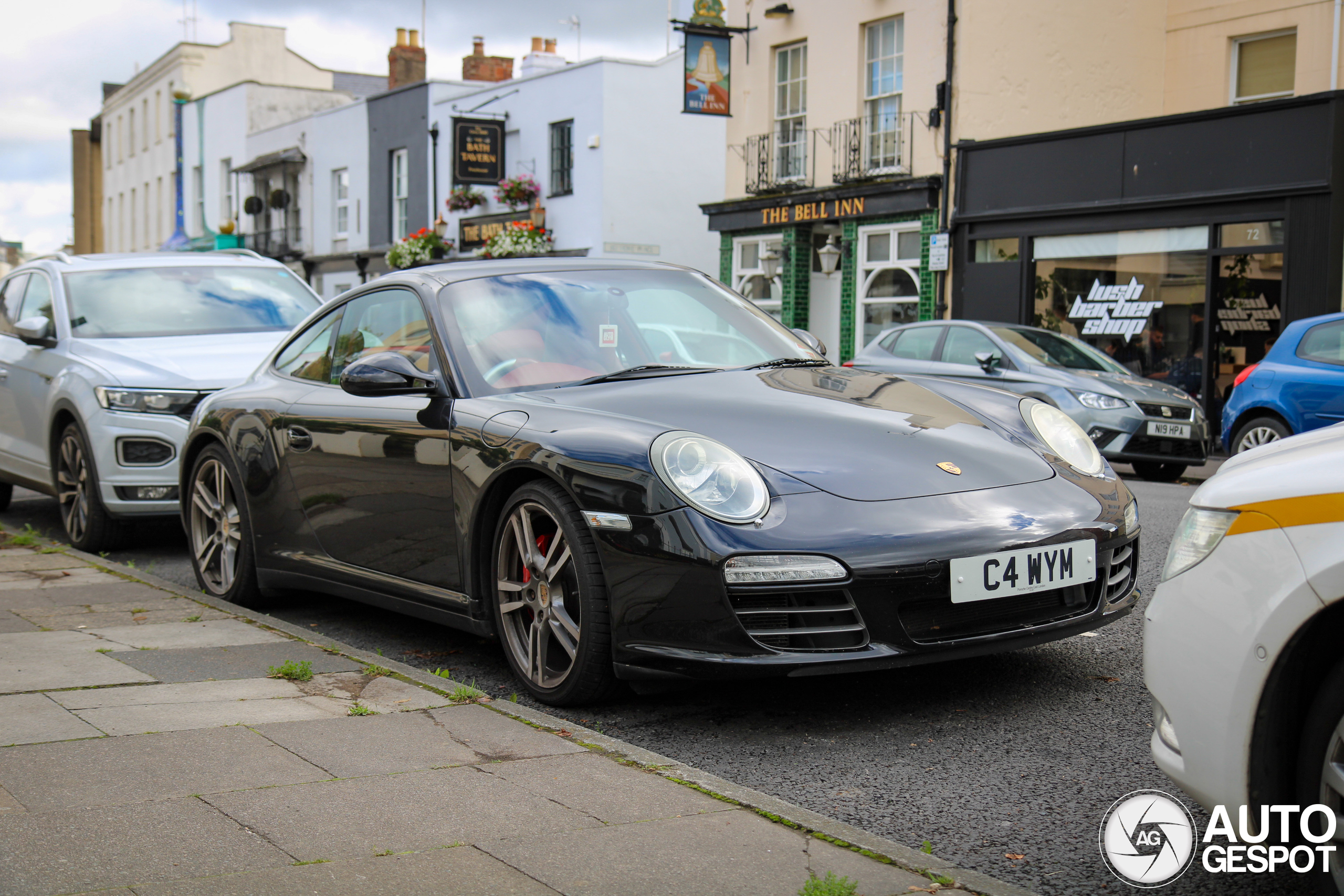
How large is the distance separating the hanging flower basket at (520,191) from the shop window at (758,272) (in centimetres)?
571

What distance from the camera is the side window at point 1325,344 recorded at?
11.2 metres

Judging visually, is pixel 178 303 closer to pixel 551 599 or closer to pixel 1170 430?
pixel 551 599

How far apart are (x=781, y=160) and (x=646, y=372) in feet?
65.2

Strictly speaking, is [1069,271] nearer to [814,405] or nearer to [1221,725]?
[814,405]

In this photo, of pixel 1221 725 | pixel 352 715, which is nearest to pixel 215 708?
pixel 352 715

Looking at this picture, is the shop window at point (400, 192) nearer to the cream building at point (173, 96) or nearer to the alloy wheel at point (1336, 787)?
the cream building at point (173, 96)

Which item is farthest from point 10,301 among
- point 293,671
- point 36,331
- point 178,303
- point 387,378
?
point 293,671

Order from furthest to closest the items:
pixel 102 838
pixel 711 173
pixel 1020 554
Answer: pixel 711 173, pixel 1020 554, pixel 102 838

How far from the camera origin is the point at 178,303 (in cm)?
878

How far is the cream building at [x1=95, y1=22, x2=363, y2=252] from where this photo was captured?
4800cm

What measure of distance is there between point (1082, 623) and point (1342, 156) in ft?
47.9

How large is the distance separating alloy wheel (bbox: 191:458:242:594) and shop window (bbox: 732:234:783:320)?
1794cm

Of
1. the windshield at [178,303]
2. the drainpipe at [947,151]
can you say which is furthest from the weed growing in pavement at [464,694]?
the drainpipe at [947,151]

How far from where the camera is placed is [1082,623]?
13.0 ft
